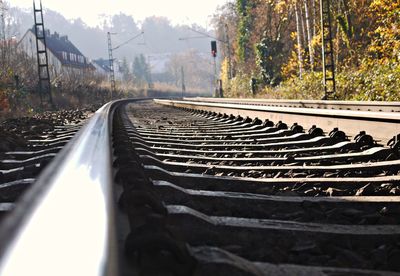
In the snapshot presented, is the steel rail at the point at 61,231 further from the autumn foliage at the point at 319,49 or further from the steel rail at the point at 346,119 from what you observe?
the autumn foliage at the point at 319,49

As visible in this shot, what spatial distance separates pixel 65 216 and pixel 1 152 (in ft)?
14.2

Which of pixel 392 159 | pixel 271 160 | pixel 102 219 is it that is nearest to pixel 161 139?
pixel 271 160

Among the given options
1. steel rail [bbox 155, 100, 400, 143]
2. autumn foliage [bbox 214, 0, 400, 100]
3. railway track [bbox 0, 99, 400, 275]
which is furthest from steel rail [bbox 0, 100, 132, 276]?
autumn foliage [bbox 214, 0, 400, 100]

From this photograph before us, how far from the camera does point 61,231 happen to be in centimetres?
94

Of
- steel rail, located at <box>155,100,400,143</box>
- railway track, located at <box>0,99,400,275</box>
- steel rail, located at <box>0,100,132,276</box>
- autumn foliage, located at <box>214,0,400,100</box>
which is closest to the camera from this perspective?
steel rail, located at <box>0,100,132,276</box>

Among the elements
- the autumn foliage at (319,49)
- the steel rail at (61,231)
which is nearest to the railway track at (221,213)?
the steel rail at (61,231)

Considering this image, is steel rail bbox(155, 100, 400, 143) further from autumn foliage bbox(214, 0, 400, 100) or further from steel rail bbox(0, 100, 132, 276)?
autumn foliage bbox(214, 0, 400, 100)

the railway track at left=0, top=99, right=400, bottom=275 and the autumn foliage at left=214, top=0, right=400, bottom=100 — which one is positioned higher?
the autumn foliage at left=214, top=0, right=400, bottom=100

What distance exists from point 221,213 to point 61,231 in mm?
1553

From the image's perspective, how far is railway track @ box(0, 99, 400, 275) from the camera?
95 cm

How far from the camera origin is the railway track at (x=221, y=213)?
3.10 ft

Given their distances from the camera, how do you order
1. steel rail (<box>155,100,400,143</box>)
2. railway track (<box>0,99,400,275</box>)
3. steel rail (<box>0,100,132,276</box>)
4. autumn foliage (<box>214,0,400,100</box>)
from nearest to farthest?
steel rail (<box>0,100,132,276</box>) < railway track (<box>0,99,400,275</box>) < steel rail (<box>155,100,400,143</box>) < autumn foliage (<box>214,0,400,100</box>)

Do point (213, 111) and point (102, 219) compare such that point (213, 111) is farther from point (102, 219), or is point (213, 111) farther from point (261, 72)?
point (261, 72)

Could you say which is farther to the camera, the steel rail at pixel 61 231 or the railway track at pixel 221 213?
the railway track at pixel 221 213
